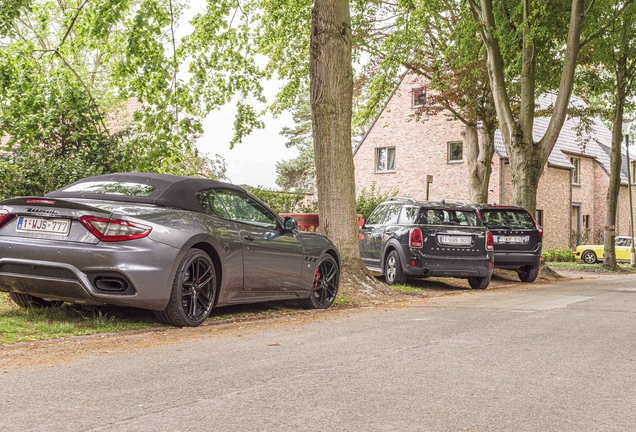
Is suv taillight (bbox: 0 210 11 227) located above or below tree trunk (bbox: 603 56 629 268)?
below

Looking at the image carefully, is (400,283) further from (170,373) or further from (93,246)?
(170,373)

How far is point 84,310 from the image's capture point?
8.14 meters

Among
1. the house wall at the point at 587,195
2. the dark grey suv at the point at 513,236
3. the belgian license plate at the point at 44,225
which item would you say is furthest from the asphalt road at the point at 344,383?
the house wall at the point at 587,195

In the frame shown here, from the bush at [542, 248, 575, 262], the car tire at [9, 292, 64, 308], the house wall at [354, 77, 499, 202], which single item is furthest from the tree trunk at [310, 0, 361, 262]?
the bush at [542, 248, 575, 262]

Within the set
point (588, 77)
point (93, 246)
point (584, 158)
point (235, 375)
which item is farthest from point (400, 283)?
point (584, 158)

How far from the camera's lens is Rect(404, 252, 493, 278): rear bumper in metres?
14.1

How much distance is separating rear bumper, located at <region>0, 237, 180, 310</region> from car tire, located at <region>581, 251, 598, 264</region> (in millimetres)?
33874

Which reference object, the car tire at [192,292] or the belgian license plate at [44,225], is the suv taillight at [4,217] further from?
the car tire at [192,292]

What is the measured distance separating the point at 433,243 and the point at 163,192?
7.61 m

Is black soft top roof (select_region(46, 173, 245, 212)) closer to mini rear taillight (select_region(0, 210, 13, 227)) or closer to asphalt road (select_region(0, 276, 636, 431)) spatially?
mini rear taillight (select_region(0, 210, 13, 227))

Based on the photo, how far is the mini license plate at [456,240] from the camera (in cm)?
1431

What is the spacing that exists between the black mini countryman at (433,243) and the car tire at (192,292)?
23.2 feet

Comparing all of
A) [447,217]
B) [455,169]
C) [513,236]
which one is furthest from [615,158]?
[447,217]

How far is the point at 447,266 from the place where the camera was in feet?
46.8
